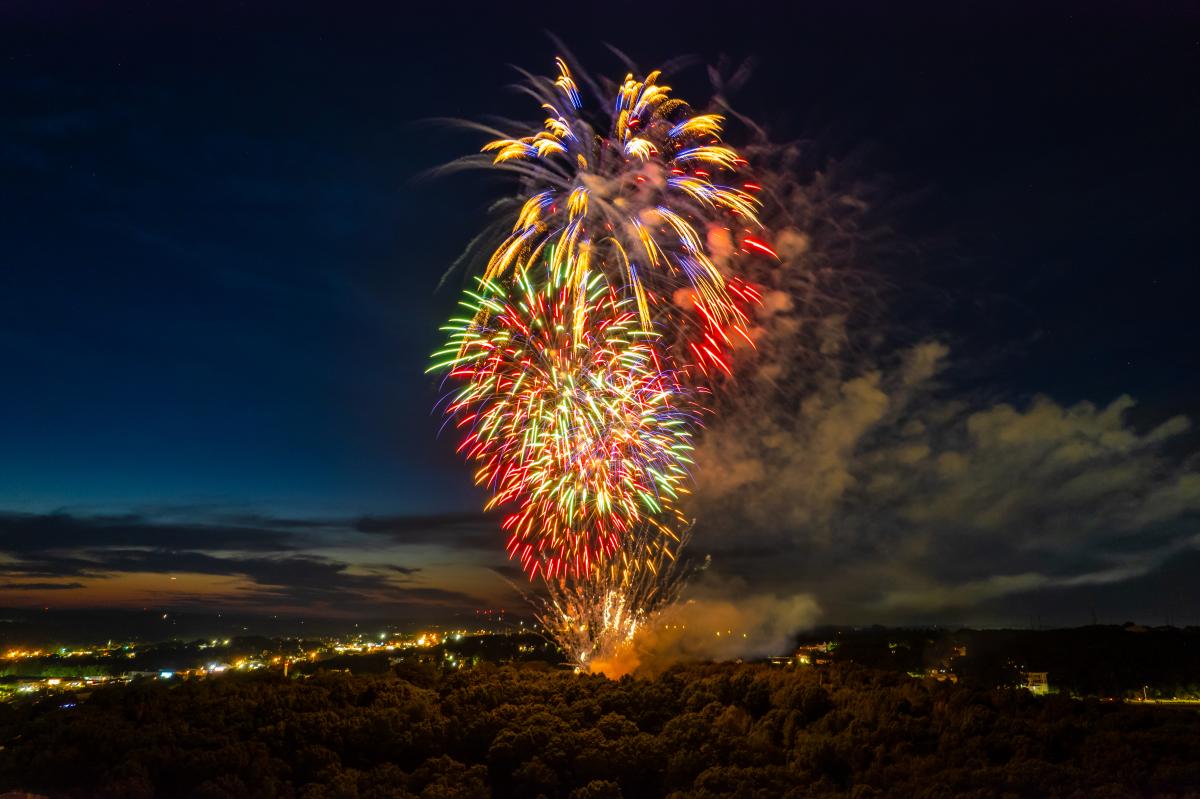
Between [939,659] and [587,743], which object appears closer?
[587,743]

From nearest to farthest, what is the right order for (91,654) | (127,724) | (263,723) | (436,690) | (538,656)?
(127,724) → (263,723) → (436,690) → (538,656) → (91,654)

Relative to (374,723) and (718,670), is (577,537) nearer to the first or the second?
(718,670)

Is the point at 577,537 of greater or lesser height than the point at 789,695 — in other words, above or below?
above

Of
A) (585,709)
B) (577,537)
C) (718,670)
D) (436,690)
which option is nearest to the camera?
(585,709)

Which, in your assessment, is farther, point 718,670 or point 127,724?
point 718,670

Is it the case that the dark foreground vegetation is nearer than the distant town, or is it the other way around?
the dark foreground vegetation

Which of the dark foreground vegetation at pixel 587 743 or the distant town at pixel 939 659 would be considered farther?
the distant town at pixel 939 659

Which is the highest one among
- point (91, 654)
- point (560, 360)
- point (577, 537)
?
point (560, 360)

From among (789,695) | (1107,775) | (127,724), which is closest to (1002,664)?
(789,695)
